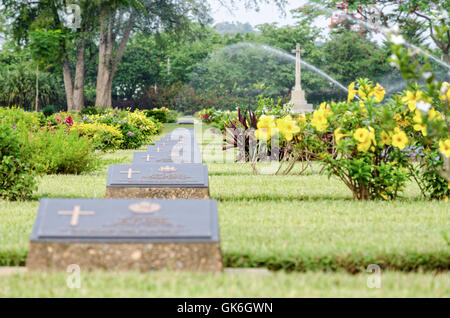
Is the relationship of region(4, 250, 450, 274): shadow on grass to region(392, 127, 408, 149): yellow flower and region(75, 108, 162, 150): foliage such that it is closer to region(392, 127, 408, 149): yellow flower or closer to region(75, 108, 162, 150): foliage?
region(392, 127, 408, 149): yellow flower

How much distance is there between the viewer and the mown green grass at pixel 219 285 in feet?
10.3

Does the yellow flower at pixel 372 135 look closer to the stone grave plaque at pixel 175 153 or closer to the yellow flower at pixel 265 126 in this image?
the yellow flower at pixel 265 126

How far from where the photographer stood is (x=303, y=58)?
5247 centimetres

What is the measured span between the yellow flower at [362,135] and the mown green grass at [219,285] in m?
2.56

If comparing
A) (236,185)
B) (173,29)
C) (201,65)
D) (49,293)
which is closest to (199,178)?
(236,185)

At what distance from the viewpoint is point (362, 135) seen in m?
5.98

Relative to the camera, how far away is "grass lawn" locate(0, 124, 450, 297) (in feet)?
10.6

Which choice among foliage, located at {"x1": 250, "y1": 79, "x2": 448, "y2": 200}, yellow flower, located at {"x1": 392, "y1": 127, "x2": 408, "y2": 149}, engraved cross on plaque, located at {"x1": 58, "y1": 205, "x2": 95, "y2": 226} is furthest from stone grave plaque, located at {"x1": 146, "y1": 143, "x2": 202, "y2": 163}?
engraved cross on plaque, located at {"x1": 58, "y1": 205, "x2": 95, "y2": 226}

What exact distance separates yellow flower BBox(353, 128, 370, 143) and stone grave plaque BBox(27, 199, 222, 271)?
2856mm

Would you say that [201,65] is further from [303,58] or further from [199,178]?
[199,178]

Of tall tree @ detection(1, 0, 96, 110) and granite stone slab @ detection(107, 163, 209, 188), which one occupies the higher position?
tall tree @ detection(1, 0, 96, 110)

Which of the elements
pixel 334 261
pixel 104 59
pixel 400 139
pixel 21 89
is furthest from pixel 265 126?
pixel 21 89

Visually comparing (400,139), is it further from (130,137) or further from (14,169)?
(130,137)
